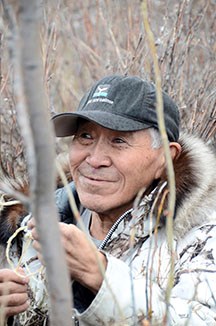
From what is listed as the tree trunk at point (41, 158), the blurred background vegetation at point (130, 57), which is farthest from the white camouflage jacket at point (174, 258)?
the blurred background vegetation at point (130, 57)

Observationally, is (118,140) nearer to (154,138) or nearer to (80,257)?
(154,138)

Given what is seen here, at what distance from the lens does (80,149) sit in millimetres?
3014

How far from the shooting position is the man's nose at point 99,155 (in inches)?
116

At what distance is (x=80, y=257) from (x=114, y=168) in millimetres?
573

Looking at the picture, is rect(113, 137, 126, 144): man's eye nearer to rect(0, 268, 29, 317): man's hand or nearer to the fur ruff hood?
the fur ruff hood

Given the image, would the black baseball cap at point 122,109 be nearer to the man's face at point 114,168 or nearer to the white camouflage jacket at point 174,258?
the man's face at point 114,168

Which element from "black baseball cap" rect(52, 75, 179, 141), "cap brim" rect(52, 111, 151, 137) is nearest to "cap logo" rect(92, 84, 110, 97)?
"black baseball cap" rect(52, 75, 179, 141)

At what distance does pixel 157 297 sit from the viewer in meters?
2.49

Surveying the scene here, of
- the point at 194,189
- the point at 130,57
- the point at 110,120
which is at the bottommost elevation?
the point at 194,189

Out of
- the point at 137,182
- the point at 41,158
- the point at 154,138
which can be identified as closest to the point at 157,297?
the point at 137,182

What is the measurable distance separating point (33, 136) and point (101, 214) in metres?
1.69

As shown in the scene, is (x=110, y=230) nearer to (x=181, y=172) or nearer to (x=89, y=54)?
(x=181, y=172)

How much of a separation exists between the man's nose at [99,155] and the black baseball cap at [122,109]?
0.10 metres

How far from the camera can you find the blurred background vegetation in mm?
4152
